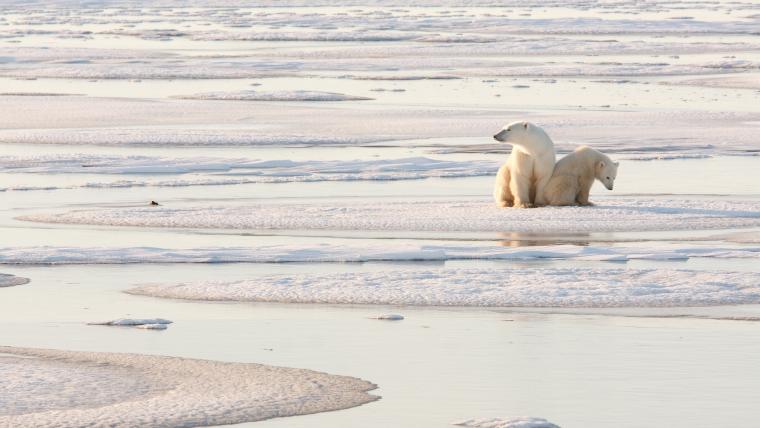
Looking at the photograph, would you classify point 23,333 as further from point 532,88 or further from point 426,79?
point 426,79

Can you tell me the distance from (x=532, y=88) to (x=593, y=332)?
20.6 meters

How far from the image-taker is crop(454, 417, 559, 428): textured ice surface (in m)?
6.45

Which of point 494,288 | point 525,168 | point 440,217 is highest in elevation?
point 494,288

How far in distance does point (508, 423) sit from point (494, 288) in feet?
11.0

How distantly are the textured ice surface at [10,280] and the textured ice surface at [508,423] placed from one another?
14.0ft

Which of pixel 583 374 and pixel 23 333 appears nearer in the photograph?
pixel 583 374

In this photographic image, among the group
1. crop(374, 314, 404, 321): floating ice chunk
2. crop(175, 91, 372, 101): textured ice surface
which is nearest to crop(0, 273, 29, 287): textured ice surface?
crop(374, 314, 404, 321): floating ice chunk

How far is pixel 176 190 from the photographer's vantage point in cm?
1574

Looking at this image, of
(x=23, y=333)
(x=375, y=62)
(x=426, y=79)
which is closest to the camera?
(x=23, y=333)

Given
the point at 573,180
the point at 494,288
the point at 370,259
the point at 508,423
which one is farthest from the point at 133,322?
the point at 573,180

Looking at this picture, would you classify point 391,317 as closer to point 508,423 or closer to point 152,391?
point 152,391

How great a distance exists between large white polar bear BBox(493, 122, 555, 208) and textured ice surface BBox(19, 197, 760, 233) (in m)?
0.17

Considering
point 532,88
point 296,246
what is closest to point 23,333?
point 296,246

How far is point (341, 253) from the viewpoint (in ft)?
36.9
